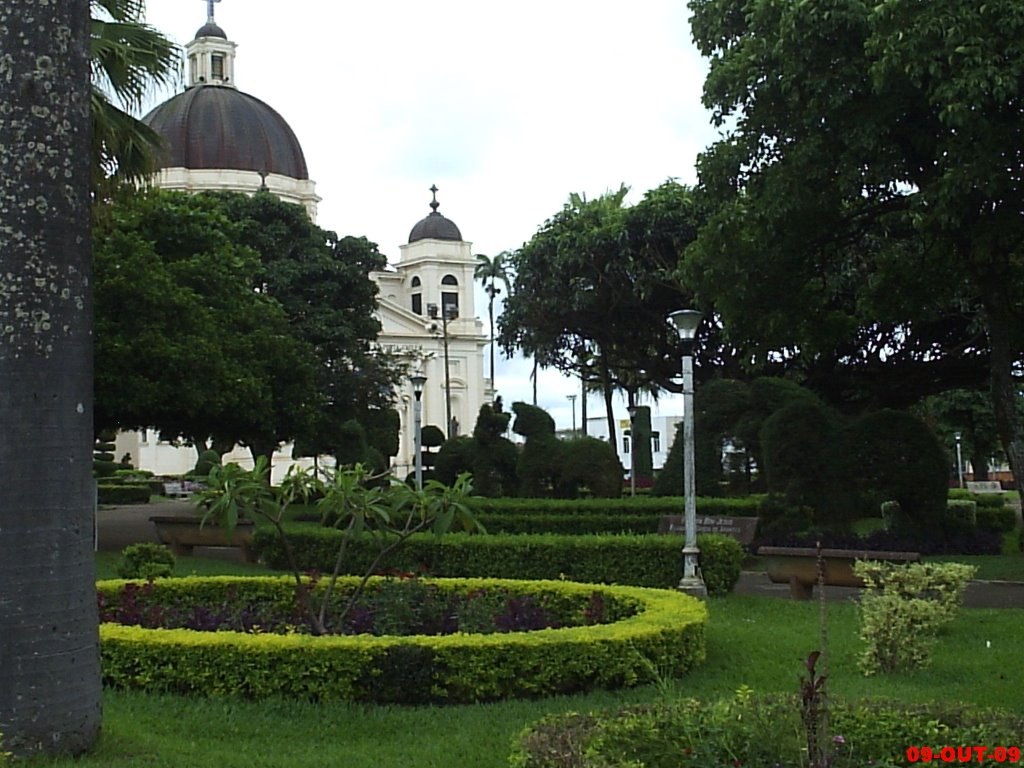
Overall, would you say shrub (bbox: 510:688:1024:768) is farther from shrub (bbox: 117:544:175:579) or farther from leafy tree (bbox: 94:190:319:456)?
leafy tree (bbox: 94:190:319:456)

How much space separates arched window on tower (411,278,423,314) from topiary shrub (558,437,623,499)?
54806mm

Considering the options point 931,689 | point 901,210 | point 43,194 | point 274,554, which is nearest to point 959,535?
point 901,210

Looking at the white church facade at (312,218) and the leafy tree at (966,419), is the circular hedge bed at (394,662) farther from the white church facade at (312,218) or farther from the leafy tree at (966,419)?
the white church facade at (312,218)

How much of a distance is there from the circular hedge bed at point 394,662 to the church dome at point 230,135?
60128 mm

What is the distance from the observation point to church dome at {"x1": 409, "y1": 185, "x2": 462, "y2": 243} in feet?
260

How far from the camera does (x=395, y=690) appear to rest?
8.06 m

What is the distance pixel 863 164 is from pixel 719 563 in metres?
5.70

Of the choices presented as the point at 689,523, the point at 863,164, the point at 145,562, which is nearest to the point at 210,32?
the point at 863,164

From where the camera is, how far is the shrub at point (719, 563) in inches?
570

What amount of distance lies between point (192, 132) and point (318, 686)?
63.6 metres

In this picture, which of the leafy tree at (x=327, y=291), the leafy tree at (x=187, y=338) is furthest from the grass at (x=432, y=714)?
the leafy tree at (x=327, y=291)

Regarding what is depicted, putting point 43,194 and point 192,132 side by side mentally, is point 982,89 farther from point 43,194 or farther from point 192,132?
point 192,132

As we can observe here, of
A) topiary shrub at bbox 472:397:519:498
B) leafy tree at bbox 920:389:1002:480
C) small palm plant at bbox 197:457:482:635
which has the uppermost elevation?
leafy tree at bbox 920:389:1002:480

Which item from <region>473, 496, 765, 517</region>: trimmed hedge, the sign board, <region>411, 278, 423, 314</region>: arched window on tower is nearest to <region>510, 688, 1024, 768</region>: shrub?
the sign board
